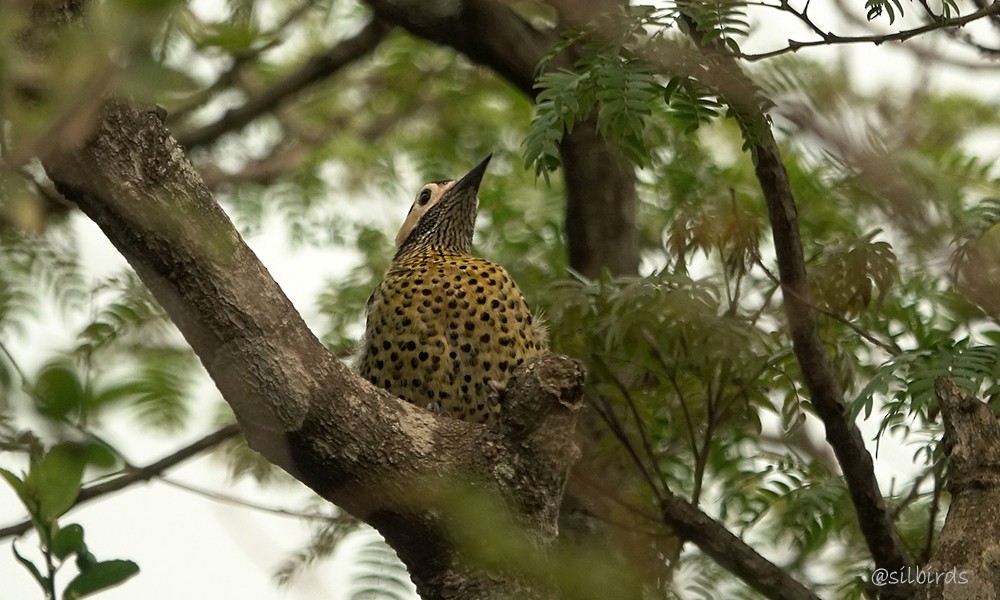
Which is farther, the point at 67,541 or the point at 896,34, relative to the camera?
the point at 896,34

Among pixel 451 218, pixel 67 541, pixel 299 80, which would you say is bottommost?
pixel 67 541

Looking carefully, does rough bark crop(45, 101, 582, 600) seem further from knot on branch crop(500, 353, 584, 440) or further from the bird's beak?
the bird's beak

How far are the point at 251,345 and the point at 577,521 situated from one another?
2.11 metres

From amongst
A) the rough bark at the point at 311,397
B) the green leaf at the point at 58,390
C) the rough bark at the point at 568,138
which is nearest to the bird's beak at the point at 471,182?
the rough bark at the point at 568,138

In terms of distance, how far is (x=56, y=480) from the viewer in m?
2.38

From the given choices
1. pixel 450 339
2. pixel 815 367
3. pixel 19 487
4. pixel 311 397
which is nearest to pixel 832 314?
pixel 815 367

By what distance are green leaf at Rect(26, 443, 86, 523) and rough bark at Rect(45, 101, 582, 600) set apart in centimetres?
106

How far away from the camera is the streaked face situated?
7027 mm

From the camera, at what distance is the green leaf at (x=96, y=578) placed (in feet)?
8.61

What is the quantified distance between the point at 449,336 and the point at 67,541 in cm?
327

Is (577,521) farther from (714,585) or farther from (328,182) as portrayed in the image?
(328,182)

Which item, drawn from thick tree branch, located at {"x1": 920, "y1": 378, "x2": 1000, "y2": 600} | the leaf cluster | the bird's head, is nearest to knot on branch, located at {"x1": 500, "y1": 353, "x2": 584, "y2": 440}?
thick tree branch, located at {"x1": 920, "y1": 378, "x2": 1000, "y2": 600}

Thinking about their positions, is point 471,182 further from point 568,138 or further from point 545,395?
point 545,395

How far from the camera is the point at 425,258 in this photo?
6461 millimetres
